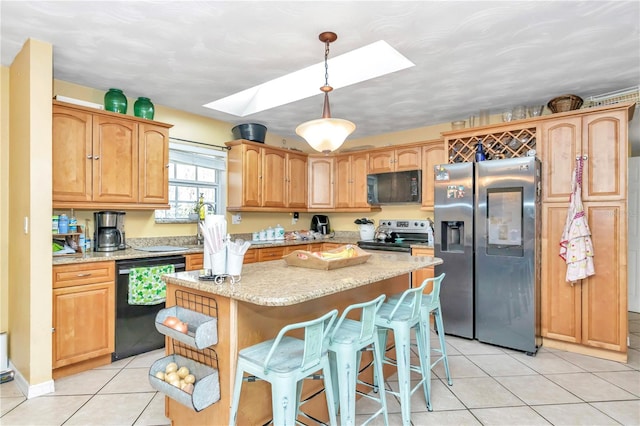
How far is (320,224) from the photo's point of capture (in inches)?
212

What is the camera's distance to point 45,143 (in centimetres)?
235

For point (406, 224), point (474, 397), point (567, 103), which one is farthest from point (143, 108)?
point (567, 103)

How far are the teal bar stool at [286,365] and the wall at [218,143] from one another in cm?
259

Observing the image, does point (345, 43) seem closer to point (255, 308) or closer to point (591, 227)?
point (255, 308)

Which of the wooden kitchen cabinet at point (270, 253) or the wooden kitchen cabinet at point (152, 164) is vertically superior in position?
the wooden kitchen cabinet at point (152, 164)

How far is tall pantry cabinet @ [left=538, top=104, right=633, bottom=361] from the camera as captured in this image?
2.94m

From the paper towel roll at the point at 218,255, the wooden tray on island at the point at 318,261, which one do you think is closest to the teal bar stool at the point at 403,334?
the wooden tray on island at the point at 318,261

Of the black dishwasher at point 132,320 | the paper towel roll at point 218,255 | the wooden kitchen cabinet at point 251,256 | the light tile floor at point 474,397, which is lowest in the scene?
the light tile floor at point 474,397

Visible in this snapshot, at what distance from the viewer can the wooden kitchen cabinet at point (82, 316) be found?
2.56 m

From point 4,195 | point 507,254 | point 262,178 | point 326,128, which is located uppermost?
point 326,128

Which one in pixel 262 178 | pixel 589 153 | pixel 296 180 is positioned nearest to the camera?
pixel 589 153

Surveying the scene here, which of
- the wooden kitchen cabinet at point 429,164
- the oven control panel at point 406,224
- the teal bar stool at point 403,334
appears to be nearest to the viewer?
the teal bar stool at point 403,334

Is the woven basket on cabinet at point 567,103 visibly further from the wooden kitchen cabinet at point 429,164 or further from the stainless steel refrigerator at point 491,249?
the wooden kitchen cabinet at point 429,164

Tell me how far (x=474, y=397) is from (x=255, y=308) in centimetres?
170
